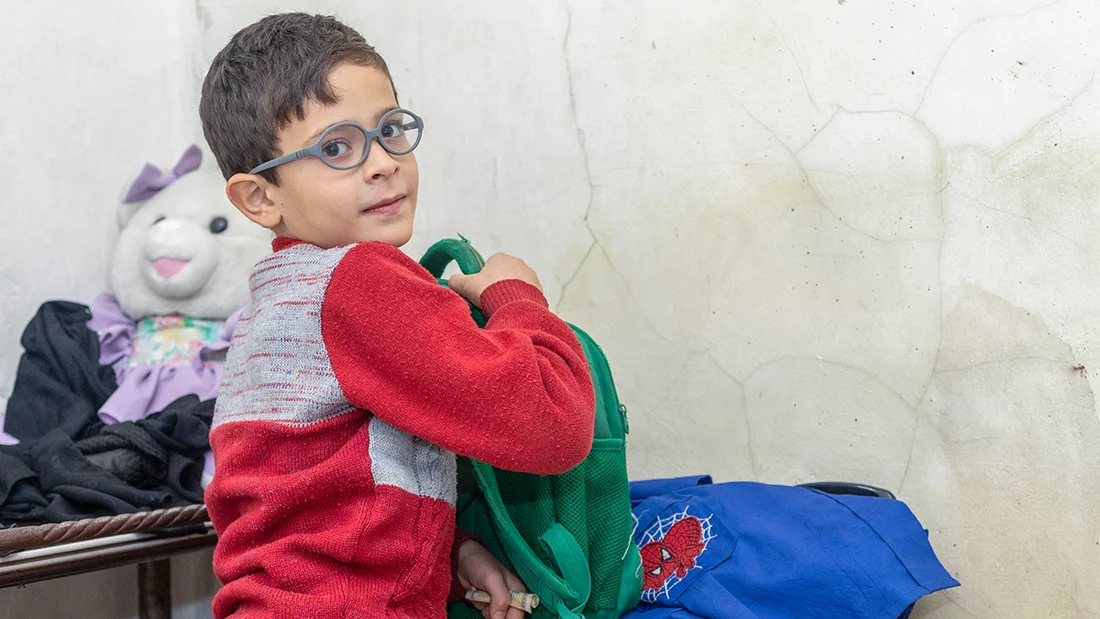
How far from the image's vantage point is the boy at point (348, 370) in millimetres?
852

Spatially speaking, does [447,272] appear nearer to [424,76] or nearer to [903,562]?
[424,76]

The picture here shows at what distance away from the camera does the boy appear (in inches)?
33.5

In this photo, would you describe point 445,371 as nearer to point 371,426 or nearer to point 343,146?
point 371,426

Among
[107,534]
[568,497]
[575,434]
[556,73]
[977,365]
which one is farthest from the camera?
[556,73]

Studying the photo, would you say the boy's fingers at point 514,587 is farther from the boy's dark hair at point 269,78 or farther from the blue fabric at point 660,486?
the boy's dark hair at point 269,78

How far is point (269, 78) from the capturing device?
96 centimetres

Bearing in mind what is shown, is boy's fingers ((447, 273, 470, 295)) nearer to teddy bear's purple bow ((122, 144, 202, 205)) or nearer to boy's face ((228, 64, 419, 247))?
boy's face ((228, 64, 419, 247))

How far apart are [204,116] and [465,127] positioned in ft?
1.99

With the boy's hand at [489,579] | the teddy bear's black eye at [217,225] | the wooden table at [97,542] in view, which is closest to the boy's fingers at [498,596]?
the boy's hand at [489,579]

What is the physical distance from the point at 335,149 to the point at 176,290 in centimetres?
76

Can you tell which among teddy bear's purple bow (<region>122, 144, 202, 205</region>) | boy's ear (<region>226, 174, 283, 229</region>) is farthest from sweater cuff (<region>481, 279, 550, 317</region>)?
teddy bear's purple bow (<region>122, 144, 202, 205</region>)

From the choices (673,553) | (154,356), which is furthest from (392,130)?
(154,356)

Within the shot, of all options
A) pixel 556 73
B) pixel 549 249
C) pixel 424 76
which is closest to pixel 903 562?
A: pixel 549 249

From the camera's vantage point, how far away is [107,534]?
4.15 feet
